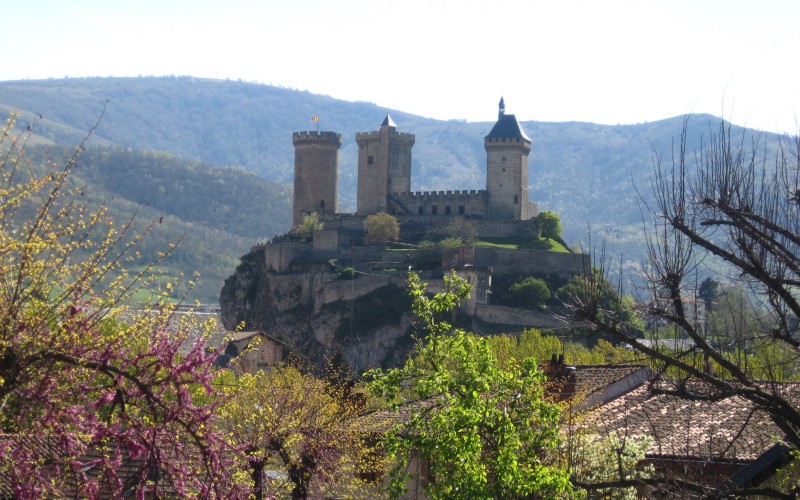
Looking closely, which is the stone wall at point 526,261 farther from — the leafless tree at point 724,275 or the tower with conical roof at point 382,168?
the leafless tree at point 724,275

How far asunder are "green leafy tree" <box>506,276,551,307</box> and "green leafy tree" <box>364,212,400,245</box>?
529 inches

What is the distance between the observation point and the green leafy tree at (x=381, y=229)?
9675 centimetres

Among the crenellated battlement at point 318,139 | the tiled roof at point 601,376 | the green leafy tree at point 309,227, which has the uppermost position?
the crenellated battlement at point 318,139

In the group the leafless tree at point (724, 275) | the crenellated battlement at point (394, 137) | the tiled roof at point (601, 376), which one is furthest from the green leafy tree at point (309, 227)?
the leafless tree at point (724, 275)

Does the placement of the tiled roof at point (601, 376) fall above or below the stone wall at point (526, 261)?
above

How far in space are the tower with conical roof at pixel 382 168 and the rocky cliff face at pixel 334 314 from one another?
1037 cm

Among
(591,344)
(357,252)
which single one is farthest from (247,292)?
(591,344)

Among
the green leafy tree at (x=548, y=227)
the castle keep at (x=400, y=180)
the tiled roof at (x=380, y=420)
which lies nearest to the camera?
the tiled roof at (x=380, y=420)

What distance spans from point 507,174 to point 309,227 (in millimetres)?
16357

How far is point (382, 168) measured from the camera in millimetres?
105750

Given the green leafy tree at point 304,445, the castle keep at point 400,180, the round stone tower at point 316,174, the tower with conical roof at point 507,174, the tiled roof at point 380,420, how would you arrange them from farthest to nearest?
1. the round stone tower at point 316,174
2. the castle keep at point 400,180
3. the tower with conical roof at point 507,174
4. the tiled roof at point 380,420
5. the green leafy tree at point 304,445

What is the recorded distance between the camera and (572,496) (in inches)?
595

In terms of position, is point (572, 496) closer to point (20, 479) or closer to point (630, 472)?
point (630, 472)

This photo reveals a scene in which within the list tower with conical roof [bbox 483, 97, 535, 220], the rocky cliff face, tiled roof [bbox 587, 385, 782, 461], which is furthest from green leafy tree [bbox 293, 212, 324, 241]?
tiled roof [bbox 587, 385, 782, 461]
